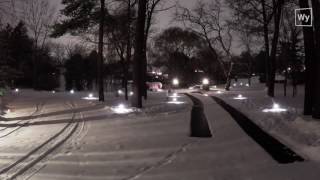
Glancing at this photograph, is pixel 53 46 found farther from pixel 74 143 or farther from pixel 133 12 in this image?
pixel 74 143

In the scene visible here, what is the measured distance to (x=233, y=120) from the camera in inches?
739

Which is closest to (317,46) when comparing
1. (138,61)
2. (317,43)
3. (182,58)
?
(317,43)

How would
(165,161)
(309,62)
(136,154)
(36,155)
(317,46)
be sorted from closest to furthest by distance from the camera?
(165,161), (136,154), (36,155), (317,46), (309,62)

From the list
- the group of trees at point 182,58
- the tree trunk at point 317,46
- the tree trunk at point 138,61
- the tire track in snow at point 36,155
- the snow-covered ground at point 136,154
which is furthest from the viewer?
the group of trees at point 182,58

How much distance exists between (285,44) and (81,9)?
22.2m

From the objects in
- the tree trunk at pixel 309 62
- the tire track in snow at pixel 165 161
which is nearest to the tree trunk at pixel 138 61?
the tree trunk at pixel 309 62

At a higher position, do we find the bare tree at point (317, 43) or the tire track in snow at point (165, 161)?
the bare tree at point (317, 43)

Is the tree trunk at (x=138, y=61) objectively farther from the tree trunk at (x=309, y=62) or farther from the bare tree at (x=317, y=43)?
the bare tree at (x=317, y=43)

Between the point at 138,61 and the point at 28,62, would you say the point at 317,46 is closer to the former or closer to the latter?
the point at 138,61

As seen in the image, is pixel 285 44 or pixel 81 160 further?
pixel 285 44

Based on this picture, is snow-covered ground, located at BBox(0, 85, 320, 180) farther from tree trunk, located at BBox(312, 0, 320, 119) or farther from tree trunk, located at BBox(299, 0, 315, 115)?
tree trunk, located at BBox(299, 0, 315, 115)

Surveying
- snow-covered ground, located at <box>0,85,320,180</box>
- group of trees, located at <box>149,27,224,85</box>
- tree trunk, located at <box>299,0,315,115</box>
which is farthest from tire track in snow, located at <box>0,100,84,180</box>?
group of trees, located at <box>149,27,224,85</box>

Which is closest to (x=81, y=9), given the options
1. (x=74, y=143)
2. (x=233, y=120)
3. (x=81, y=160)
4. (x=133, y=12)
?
(x=133, y=12)

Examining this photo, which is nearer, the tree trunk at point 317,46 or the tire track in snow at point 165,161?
the tire track in snow at point 165,161
